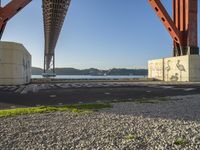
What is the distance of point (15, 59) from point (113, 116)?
86.0 ft

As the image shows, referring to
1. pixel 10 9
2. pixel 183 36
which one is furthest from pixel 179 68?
pixel 10 9

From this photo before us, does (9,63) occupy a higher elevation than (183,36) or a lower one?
lower

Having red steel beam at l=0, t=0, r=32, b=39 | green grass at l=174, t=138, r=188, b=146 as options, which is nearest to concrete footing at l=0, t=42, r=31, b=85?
red steel beam at l=0, t=0, r=32, b=39

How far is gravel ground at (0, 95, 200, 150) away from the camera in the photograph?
589cm

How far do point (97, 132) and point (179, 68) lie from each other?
42.6 m

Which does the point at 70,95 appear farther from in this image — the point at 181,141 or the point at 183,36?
the point at 183,36

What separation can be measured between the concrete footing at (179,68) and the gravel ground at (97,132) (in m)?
37.9

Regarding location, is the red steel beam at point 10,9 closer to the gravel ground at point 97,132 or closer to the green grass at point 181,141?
the gravel ground at point 97,132

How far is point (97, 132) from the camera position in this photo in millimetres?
7090

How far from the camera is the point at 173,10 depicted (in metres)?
49.2

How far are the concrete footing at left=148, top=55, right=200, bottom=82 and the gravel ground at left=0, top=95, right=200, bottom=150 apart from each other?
37.9 metres

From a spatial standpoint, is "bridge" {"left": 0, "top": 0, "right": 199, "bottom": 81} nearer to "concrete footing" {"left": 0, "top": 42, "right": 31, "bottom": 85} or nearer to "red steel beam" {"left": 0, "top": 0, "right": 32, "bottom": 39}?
"red steel beam" {"left": 0, "top": 0, "right": 32, "bottom": 39}

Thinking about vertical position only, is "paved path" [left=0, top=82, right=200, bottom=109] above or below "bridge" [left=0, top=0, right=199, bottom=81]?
below

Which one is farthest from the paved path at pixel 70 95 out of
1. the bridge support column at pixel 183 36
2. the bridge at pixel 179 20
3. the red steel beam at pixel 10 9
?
the bridge at pixel 179 20
